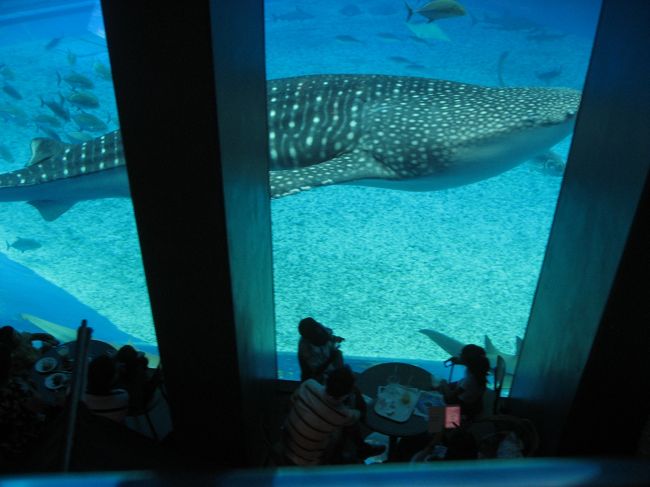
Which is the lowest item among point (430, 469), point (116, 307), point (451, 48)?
point (116, 307)

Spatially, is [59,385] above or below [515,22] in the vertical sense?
below

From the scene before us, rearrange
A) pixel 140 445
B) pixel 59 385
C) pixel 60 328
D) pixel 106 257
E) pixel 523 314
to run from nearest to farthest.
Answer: pixel 140 445 → pixel 59 385 → pixel 60 328 → pixel 523 314 → pixel 106 257

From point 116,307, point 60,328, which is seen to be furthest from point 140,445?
point 116,307

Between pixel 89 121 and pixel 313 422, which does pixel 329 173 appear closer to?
pixel 313 422

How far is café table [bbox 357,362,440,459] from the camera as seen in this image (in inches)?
124

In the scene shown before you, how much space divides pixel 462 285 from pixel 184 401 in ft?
14.8

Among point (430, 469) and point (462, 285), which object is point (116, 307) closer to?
point (462, 285)

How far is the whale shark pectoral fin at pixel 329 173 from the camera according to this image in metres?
4.79

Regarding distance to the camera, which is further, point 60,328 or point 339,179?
point 60,328

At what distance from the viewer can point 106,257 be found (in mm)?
8531

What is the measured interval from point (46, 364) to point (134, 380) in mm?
715

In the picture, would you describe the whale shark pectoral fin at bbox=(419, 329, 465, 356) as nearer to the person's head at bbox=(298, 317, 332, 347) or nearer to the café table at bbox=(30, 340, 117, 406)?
the person's head at bbox=(298, 317, 332, 347)

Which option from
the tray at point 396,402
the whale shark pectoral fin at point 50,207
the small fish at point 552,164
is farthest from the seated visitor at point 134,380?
the small fish at point 552,164

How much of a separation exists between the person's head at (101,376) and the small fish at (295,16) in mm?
18737
